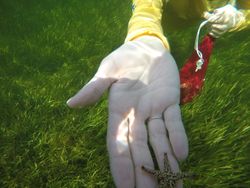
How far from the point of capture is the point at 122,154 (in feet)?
6.57

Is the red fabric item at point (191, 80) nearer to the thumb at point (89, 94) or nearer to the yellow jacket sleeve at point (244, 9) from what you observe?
the yellow jacket sleeve at point (244, 9)

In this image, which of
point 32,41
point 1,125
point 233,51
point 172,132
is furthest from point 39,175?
point 233,51

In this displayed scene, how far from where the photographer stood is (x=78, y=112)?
12.6ft

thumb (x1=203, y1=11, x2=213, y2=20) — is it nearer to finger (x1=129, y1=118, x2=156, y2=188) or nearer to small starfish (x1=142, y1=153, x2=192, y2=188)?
finger (x1=129, y1=118, x2=156, y2=188)

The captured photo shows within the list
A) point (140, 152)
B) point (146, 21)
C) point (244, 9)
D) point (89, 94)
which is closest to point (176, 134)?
point (140, 152)

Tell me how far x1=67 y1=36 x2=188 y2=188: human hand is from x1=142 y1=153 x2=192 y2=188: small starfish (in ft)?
0.13

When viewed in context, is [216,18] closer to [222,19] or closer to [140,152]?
[222,19]

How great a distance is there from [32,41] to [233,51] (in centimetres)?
375

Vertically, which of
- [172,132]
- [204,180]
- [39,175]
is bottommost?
[204,180]

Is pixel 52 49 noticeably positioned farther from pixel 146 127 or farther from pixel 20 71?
pixel 146 127

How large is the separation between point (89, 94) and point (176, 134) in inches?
26.3

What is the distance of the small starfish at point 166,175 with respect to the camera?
1.92 meters

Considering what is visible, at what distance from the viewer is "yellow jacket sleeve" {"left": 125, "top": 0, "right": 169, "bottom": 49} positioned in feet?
9.67

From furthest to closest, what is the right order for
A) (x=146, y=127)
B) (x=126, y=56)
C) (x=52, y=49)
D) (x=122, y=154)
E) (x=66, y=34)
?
(x=66, y=34), (x=52, y=49), (x=126, y=56), (x=146, y=127), (x=122, y=154)
